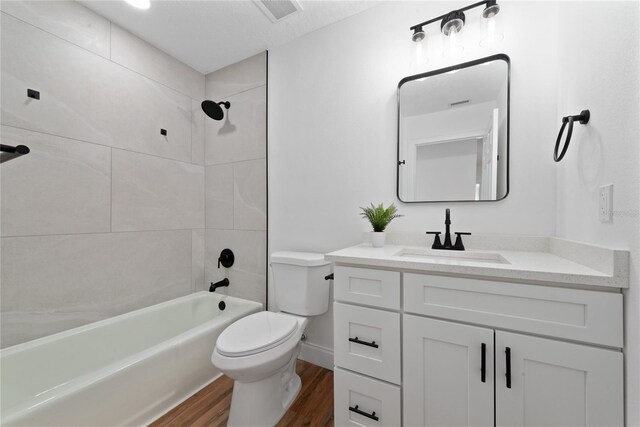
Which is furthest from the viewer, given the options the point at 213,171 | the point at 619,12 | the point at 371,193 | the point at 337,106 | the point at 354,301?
the point at 213,171

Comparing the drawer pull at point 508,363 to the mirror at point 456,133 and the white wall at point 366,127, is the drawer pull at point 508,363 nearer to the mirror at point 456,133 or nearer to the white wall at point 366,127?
the white wall at point 366,127

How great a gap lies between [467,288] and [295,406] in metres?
1.19

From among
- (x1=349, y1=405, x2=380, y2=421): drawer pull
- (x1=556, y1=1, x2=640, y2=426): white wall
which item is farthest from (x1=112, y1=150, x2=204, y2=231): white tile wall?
(x1=556, y1=1, x2=640, y2=426): white wall

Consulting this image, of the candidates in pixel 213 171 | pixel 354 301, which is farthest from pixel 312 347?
pixel 213 171

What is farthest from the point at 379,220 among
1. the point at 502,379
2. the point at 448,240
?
the point at 502,379

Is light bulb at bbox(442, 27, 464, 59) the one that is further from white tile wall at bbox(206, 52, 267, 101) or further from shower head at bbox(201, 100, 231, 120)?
shower head at bbox(201, 100, 231, 120)

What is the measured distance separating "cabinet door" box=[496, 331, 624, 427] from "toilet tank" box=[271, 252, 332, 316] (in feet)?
3.28

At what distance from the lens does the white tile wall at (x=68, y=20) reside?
4.64 ft

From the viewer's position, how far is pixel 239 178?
→ 2213 mm

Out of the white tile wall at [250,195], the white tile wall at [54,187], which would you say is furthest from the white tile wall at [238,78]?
the white tile wall at [54,187]

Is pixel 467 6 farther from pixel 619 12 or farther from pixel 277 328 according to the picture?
pixel 277 328

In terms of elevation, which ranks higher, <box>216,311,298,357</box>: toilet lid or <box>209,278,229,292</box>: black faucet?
<box>209,278,229,292</box>: black faucet

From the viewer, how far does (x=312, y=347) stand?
1868 millimetres

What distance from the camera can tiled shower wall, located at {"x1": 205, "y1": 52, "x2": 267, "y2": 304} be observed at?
6.93 feet
